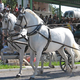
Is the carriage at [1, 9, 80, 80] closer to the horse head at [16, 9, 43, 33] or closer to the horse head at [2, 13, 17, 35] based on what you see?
the horse head at [16, 9, 43, 33]

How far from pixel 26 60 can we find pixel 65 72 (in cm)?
297

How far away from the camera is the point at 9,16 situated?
845cm

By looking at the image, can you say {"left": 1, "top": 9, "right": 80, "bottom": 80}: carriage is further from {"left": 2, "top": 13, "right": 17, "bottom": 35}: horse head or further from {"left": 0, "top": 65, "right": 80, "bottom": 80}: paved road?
{"left": 2, "top": 13, "right": 17, "bottom": 35}: horse head

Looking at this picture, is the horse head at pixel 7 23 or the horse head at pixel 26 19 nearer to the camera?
the horse head at pixel 26 19

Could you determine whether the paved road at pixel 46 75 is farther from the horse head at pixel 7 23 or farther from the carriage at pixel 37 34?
the horse head at pixel 7 23

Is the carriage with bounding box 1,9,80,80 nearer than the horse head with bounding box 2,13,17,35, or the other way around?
the carriage with bounding box 1,9,80,80

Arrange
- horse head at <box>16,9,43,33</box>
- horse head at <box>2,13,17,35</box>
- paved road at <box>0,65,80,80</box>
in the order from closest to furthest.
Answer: horse head at <box>16,9,43,33</box>, paved road at <box>0,65,80,80</box>, horse head at <box>2,13,17,35</box>

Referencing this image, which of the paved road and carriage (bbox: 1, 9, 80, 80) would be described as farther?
the paved road

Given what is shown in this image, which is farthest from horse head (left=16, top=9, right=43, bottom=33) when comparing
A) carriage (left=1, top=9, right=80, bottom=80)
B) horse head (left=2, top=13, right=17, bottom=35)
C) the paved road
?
the paved road

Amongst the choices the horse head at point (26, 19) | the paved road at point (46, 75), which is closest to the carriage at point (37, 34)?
the horse head at point (26, 19)

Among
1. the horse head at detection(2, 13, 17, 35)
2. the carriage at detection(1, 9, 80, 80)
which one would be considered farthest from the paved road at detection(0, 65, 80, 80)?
the horse head at detection(2, 13, 17, 35)

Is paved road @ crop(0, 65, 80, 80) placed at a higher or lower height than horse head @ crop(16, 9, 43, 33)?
lower

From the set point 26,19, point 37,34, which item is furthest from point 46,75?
point 26,19

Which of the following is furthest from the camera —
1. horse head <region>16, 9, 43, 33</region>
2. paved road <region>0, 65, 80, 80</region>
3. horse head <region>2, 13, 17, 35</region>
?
horse head <region>2, 13, 17, 35</region>
